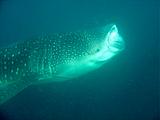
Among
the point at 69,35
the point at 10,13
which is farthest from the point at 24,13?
the point at 69,35

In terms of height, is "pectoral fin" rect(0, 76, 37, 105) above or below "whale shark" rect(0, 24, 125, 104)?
below

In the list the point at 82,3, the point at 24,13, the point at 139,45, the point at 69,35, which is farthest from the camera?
the point at 24,13

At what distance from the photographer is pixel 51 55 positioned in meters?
2.70

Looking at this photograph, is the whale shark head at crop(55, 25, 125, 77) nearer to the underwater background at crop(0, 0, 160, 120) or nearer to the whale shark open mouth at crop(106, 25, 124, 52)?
the whale shark open mouth at crop(106, 25, 124, 52)

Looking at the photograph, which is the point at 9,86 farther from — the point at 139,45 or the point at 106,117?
the point at 139,45

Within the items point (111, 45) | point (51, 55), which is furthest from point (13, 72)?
point (111, 45)

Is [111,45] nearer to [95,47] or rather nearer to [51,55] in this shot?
[95,47]

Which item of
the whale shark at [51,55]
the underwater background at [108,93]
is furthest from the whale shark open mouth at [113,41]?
the underwater background at [108,93]

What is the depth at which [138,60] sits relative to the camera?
8641mm

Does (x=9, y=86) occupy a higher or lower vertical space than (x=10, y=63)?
lower

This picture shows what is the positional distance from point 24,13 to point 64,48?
19630 millimetres

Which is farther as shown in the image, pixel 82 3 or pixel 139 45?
pixel 82 3

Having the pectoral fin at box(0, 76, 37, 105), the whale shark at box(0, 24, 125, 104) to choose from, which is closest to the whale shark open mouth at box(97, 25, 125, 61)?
the whale shark at box(0, 24, 125, 104)

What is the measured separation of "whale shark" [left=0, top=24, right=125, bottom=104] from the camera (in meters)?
2.61
